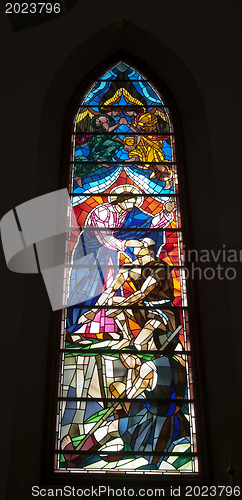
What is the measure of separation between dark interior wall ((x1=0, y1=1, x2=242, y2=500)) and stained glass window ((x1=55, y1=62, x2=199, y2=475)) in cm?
17

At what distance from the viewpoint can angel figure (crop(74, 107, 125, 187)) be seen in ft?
18.4

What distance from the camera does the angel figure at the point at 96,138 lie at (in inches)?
220

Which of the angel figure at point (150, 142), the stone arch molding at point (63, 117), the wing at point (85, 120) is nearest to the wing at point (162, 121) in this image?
the angel figure at point (150, 142)

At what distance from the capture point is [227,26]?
19.7ft

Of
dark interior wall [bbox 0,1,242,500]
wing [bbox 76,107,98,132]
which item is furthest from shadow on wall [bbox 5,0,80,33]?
wing [bbox 76,107,98,132]

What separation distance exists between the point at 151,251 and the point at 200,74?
1.84m

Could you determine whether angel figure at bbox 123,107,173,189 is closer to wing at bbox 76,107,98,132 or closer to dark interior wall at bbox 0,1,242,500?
dark interior wall at bbox 0,1,242,500

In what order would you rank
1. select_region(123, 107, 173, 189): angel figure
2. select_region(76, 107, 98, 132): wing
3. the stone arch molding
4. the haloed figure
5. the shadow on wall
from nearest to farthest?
1. the haloed figure
2. the stone arch molding
3. select_region(123, 107, 173, 189): angel figure
4. select_region(76, 107, 98, 132): wing
5. the shadow on wall

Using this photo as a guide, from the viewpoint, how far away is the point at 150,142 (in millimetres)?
5766

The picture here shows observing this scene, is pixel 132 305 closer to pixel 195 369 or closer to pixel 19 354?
pixel 195 369

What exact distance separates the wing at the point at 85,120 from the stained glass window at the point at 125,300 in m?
0.01

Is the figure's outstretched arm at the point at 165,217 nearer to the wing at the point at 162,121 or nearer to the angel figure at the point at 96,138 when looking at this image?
the angel figure at the point at 96,138

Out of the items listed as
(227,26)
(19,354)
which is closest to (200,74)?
(227,26)

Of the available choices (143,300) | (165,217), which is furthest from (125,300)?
(165,217)
